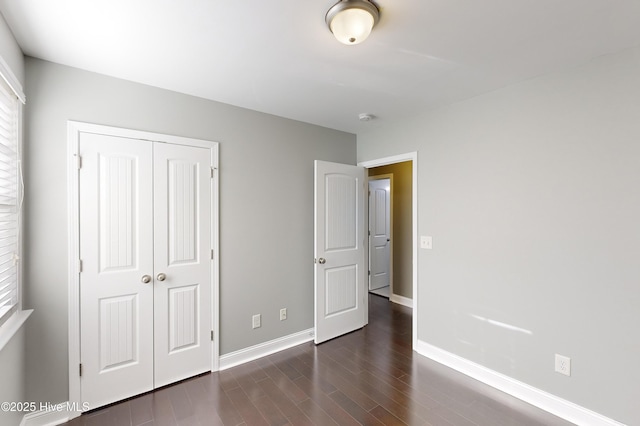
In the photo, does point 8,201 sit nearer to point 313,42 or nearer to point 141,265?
point 141,265

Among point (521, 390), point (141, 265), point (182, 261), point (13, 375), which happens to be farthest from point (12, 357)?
point (521, 390)

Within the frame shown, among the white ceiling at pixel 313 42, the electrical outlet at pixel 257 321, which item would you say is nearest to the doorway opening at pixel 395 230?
the white ceiling at pixel 313 42

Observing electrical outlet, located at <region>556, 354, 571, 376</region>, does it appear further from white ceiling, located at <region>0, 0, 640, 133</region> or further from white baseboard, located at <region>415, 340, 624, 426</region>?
white ceiling, located at <region>0, 0, 640, 133</region>

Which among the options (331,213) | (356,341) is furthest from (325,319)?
(331,213)

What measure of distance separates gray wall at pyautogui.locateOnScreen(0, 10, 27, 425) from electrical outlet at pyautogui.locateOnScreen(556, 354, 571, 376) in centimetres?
347

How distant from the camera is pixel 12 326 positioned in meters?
1.64

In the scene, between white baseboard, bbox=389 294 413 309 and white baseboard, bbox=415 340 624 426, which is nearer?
white baseboard, bbox=415 340 624 426

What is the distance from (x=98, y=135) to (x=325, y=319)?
2712mm

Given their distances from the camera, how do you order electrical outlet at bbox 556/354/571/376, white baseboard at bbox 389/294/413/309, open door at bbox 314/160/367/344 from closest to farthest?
electrical outlet at bbox 556/354/571/376 → open door at bbox 314/160/367/344 → white baseboard at bbox 389/294/413/309

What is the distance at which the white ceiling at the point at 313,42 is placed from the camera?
4.81ft

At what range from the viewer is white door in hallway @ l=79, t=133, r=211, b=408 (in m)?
2.09

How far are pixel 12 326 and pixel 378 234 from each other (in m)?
4.71

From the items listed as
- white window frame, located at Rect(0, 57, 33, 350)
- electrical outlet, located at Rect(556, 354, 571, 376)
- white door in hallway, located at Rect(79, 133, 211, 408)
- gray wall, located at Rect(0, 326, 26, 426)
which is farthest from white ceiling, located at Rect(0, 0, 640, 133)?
electrical outlet, located at Rect(556, 354, 571, 376)

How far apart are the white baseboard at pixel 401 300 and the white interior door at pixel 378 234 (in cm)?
60
